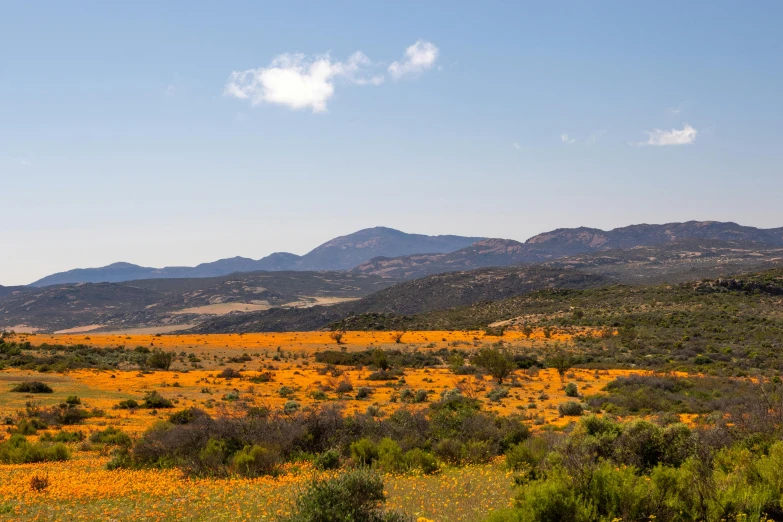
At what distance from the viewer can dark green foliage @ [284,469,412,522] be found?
6.42 m

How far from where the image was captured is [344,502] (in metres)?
6.60

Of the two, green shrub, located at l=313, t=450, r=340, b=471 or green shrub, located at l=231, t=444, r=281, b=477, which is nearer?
green shrub, located at l=231, t=444, r=281, b=477

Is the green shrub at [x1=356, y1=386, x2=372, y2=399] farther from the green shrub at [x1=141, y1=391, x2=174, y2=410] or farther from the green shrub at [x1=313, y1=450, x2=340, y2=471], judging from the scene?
the green shrub at [x1=313, y1=450, x2=340, y2=471]

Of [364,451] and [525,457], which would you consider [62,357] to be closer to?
[364,451]

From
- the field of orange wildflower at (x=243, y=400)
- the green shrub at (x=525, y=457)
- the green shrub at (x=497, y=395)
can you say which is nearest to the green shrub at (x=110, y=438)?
the field of orange wildflower at (x=243, y=400)

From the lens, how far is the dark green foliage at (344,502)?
642cm

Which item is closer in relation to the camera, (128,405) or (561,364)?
(128,405)

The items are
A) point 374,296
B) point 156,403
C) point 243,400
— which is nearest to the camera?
point 156,403

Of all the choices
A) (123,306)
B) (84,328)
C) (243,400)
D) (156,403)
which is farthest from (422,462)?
(123,306)

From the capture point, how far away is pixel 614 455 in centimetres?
1032

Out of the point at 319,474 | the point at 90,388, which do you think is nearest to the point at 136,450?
the point at 319,474

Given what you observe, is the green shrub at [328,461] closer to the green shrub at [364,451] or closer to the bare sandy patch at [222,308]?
the green shrub at [364,451]

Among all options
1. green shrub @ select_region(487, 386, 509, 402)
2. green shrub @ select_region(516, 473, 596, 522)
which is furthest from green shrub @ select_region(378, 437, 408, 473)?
green shrub @ select_region(487, 386, 509, 402)

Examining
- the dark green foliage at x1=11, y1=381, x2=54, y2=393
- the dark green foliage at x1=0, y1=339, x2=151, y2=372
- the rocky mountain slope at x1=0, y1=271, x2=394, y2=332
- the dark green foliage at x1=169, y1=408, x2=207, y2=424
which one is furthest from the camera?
the rocky mountain slope at x1=0, y1=271, x2=394, y2=332
